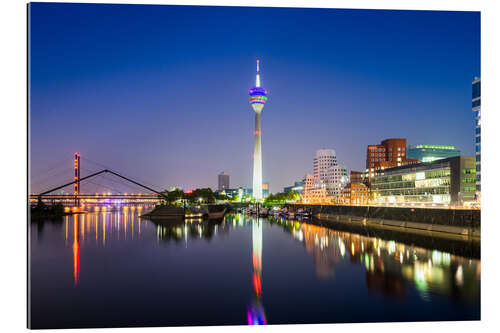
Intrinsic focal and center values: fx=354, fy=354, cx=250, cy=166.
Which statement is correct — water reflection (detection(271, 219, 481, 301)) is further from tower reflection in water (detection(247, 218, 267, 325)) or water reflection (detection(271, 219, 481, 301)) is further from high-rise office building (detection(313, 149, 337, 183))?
high-rise office building (detection(313, 149, 337, 183))

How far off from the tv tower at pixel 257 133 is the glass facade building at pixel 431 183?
229 ft

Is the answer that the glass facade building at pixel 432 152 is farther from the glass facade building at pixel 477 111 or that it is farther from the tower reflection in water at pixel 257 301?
the tower reflection in water at pixel 257 301

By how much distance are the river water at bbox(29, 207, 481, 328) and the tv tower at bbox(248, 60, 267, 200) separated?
11509 centimetres

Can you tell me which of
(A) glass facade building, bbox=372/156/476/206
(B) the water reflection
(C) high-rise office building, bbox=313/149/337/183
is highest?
(C) high-rise office building, bbox=313/149/337/183

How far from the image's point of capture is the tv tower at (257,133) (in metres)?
142

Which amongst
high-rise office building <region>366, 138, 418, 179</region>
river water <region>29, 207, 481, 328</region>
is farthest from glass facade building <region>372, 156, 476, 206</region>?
high-rise office building <region>366, 138, 418, 179</region>

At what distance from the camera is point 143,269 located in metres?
19.6

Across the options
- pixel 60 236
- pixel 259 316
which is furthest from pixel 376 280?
pixel 60 236

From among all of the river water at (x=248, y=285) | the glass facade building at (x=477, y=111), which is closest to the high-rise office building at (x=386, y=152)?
the glass facade building at (x=477, y=111)

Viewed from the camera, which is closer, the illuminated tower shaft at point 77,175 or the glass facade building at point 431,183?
the glass facade building at point 431,183

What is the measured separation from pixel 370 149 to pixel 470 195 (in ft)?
252

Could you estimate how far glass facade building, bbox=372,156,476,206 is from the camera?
4947cm

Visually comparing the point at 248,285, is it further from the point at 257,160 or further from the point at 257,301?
the point at 257,160

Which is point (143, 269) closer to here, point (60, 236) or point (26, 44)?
point (26, 44)
